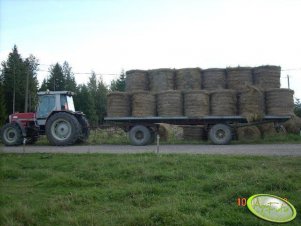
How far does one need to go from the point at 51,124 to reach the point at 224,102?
343 inches

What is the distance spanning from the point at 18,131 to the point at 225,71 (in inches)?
447

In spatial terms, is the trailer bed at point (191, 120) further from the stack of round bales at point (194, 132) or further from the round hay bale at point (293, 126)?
the round hay bale at point (293, 126)

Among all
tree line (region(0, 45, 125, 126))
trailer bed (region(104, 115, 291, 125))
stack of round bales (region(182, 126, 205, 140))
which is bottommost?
Result: stack of round bales (region(182, 126, 205, 140))

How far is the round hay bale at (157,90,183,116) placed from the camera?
59.6 feet

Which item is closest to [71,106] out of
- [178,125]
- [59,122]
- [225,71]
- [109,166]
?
[59,122]

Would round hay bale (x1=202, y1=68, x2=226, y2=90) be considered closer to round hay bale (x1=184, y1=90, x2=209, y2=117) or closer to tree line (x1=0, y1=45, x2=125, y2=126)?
round hay bale (x1=184, y1=90, x2=209, y2=117)

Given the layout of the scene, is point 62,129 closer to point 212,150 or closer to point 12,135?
point 12,135

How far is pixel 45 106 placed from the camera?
19469mm

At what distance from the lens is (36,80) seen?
63.2m

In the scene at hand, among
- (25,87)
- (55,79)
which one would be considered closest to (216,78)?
(25,87)

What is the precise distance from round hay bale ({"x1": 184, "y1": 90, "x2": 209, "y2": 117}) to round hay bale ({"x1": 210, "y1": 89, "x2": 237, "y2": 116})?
39 centimetres

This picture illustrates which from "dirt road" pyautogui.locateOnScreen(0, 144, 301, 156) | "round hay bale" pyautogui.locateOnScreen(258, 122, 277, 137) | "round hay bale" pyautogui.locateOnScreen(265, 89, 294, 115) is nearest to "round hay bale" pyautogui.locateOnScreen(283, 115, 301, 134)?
"round hay bale" pyautogui.locateOnScreen(258, 122, 277, 137)

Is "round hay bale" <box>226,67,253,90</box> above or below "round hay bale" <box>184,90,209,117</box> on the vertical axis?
above

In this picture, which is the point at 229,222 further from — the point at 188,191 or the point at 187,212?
the point at 188,191
